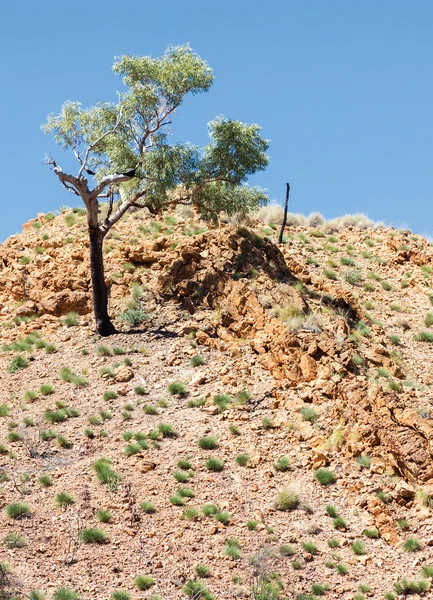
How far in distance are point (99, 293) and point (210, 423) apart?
18.3 ft

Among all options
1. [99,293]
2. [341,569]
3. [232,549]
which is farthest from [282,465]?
[99,293]

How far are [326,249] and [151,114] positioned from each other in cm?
856

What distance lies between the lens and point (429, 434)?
17.2 meters

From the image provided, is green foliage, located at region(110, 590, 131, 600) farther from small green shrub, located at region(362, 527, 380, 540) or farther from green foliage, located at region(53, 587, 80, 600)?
small green shrub, located at region(362, 527, 380, 540)

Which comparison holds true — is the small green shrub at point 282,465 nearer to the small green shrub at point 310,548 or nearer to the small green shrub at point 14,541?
the small green shrub at point 310,548

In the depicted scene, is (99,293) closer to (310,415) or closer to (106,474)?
(106,474)

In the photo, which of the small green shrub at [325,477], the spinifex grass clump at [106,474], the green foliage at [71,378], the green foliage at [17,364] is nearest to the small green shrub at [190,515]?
the spinifex grass clump at [106,474]

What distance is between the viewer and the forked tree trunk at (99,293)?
21.6 metres

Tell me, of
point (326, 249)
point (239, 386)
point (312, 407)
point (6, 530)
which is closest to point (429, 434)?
point (312, 407)

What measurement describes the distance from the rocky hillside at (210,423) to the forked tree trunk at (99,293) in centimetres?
51

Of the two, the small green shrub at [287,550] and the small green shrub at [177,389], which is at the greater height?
the small green shrub at [177,389]

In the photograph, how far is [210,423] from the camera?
712 inches

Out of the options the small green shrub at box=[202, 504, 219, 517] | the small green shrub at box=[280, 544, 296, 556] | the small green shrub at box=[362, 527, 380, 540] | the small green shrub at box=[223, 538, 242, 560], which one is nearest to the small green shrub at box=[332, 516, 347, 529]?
the small green shrub at box=[362, 527, 380, 540]

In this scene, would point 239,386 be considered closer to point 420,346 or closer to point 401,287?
point 420,346
